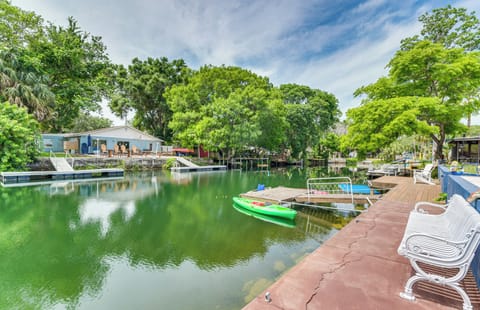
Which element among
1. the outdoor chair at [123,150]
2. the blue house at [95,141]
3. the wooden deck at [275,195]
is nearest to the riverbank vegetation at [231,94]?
the blue house at [95,141]

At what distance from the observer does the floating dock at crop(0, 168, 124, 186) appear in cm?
1667

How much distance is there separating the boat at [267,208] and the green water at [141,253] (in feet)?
1.49

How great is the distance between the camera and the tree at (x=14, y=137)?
53.4ft

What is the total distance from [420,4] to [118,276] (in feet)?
66.6

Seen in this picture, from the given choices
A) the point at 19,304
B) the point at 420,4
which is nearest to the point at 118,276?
the point at 19,304

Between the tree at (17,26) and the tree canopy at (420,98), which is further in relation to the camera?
the tree at (17,26)

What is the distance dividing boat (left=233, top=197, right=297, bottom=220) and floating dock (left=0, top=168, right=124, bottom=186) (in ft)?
54.9

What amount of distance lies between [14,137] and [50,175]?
4096mm

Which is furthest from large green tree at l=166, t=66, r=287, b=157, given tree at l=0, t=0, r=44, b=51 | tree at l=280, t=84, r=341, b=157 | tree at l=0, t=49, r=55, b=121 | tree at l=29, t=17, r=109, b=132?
tree at l=0, t=0, r=44, b=51

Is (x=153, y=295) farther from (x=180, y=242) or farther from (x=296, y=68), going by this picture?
(x=296, y=68)

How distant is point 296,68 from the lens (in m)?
29.4

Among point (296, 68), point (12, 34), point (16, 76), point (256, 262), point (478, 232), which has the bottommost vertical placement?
point (256, 262)

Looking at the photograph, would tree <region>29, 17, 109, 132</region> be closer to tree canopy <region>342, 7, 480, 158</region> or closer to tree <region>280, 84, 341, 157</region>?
tree <region>280, 84, 341, 157</region>

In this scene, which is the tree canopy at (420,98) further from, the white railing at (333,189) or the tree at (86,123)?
the tree at (86,123)
